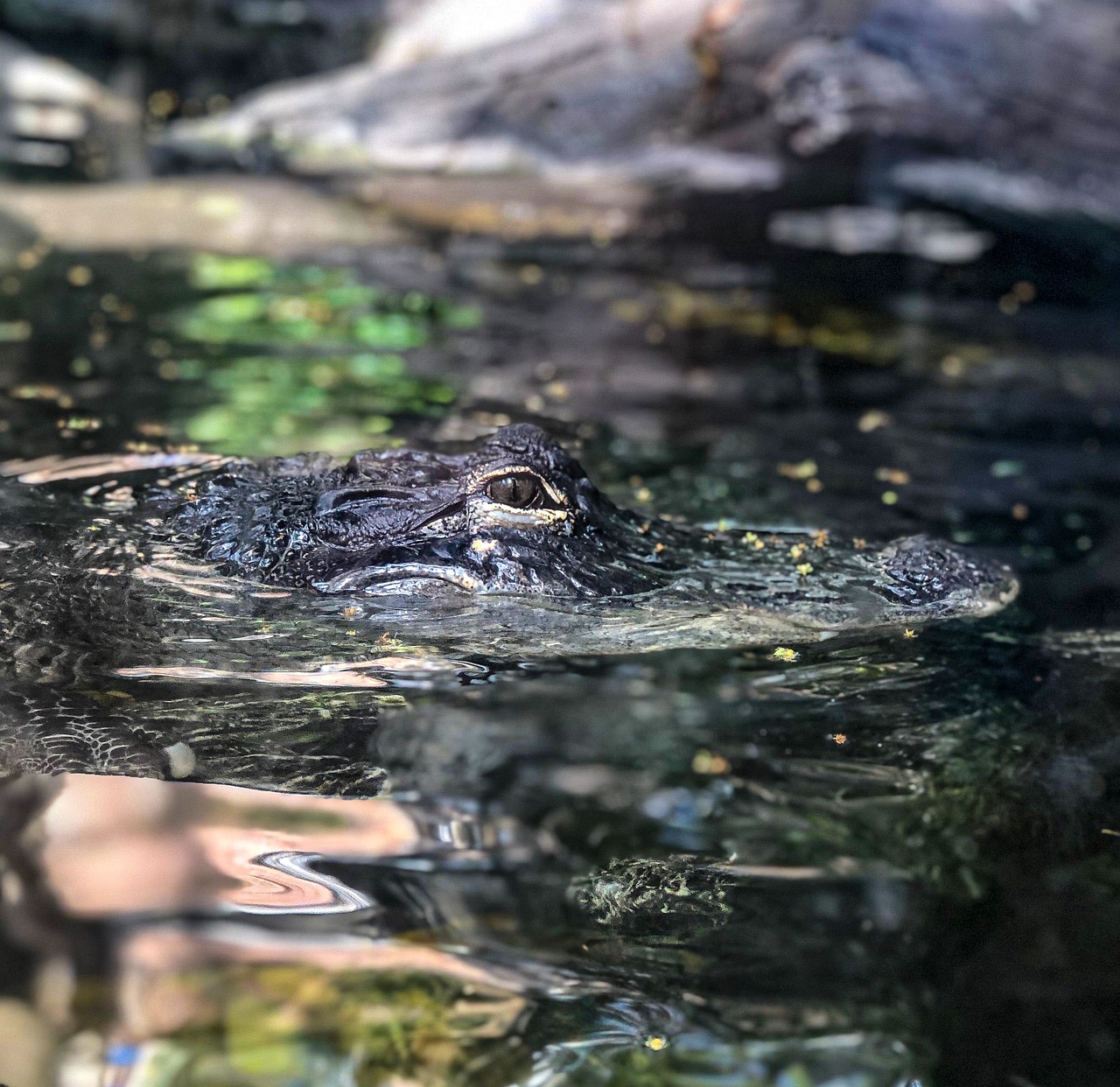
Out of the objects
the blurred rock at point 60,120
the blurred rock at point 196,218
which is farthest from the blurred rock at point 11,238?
the blurred rock at point 60,120

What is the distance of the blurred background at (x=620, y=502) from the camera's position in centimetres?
297

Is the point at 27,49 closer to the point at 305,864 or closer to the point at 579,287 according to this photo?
the point at 579,287

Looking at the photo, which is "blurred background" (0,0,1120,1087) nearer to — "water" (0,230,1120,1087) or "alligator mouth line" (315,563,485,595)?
"water" (0,230,1120,1087)

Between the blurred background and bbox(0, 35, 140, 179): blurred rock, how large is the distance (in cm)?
28

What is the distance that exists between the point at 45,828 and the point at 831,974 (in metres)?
2.30

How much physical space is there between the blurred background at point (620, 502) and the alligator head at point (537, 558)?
0.66 feet

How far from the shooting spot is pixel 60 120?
14.3 m

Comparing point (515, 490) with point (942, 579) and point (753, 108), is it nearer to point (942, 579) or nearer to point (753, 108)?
point (942, 579)

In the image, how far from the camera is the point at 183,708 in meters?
3.34

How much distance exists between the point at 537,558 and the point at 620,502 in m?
1.27

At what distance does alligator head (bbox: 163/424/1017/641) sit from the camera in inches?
154

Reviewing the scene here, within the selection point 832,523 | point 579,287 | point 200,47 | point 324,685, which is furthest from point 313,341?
point 200,47

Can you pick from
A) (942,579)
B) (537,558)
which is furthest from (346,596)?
(942,579)

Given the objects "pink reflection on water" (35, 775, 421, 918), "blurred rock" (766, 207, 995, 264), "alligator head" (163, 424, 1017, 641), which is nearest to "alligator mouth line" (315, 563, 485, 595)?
"alligator head" (163, 424, 1017, 641)
